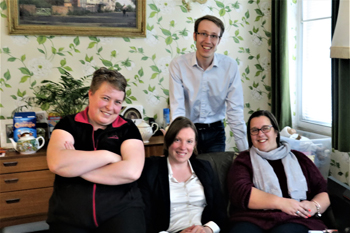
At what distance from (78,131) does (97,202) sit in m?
0.38

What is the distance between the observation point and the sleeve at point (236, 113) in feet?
7.99

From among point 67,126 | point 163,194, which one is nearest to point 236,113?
point 163,194

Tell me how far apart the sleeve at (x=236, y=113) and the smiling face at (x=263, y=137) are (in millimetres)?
278

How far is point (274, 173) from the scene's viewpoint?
2.06 meters

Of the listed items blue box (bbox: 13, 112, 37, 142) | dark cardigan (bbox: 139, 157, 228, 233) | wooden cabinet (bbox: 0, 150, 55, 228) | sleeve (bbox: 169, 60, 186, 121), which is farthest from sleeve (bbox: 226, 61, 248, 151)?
blue box (bbox: 13, 112, 37, 142)

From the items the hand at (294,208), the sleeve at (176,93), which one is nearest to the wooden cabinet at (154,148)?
the sleeve at (176,93)

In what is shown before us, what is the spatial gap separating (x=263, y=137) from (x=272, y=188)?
1.02ft

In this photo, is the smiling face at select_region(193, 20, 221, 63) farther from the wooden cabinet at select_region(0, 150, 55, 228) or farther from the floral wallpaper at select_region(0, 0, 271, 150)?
the wooden cabinet at select_region(0, 150, 55, 228)

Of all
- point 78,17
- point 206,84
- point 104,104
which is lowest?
point 104,104

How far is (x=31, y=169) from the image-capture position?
2.69 meters

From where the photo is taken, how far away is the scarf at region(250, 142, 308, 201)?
2.00 metres

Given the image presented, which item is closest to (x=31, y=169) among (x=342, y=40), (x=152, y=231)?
(x=152, y=231)

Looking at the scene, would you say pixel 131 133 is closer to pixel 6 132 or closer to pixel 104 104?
pixel 104 104

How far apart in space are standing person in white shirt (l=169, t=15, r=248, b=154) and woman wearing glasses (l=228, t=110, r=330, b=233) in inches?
12.0
